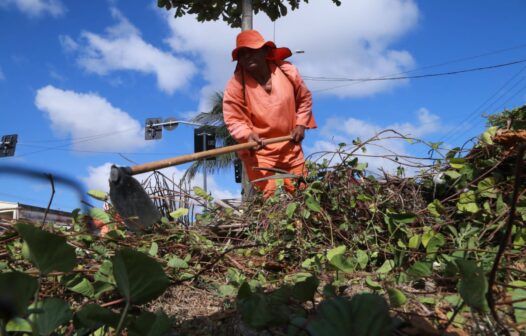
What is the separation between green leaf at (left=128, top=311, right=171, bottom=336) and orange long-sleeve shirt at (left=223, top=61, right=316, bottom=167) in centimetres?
254

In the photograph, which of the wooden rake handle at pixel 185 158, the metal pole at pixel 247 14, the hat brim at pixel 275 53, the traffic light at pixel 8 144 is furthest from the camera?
the traffic light at pixel 8 144

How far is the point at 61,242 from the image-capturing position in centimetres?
73

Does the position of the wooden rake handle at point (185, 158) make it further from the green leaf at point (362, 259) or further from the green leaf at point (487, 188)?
the green leaf at point (487, 188)

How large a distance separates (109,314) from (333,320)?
0.41 metres

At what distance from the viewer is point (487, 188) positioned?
61.1 inches

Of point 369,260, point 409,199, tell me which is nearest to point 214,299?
point 369,260

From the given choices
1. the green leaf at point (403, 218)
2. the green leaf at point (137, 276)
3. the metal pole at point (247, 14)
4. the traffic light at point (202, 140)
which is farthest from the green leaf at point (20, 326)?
the traffic light at point (202, 140)

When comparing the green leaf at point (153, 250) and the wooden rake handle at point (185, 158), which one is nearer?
the green leaf at point (153, 250)

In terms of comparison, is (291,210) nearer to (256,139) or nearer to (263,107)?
(256,139)

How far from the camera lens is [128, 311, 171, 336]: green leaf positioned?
771 millimetres

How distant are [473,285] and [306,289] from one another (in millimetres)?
289

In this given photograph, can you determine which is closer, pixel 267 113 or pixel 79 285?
pixel 79 285

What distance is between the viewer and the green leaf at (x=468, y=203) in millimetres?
1536

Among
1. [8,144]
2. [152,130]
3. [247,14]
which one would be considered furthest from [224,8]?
[8,144]
